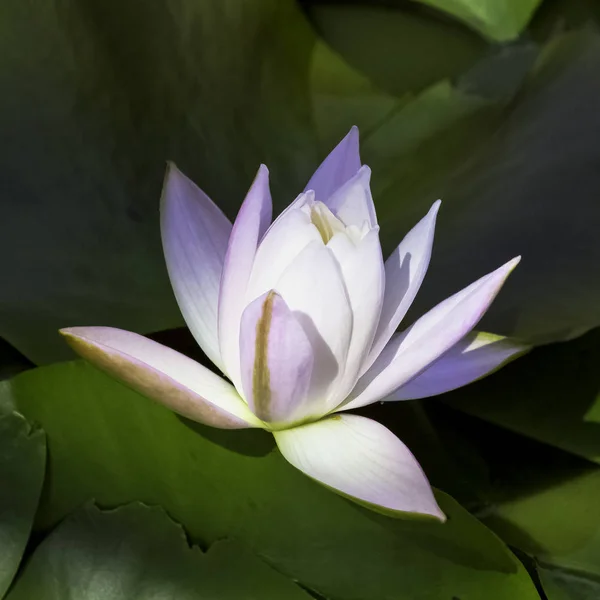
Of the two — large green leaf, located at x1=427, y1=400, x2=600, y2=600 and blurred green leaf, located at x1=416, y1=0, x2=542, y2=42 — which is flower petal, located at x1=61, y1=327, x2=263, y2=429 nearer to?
large green leaf, located at x1=427, y1=400, x2=600, y2=600

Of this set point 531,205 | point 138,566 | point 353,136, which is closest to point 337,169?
point 353,136

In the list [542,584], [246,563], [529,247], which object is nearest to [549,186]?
[529,247]

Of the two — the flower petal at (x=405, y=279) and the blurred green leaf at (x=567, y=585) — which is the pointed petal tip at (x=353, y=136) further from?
the blurred green leaf at (x=567, y=585)

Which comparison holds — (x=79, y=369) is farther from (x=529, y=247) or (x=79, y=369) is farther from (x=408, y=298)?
(x=529, y=247)

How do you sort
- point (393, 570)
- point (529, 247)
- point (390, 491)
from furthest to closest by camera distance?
point (529, 247)
point (393, 570)
point (390, 491)

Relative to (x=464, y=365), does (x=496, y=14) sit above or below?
above

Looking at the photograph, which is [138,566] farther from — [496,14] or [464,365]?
[496,14]

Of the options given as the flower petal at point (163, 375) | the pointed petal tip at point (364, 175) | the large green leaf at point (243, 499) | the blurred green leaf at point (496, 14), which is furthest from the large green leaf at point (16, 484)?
the blurred green leaf at point (496, 14)
